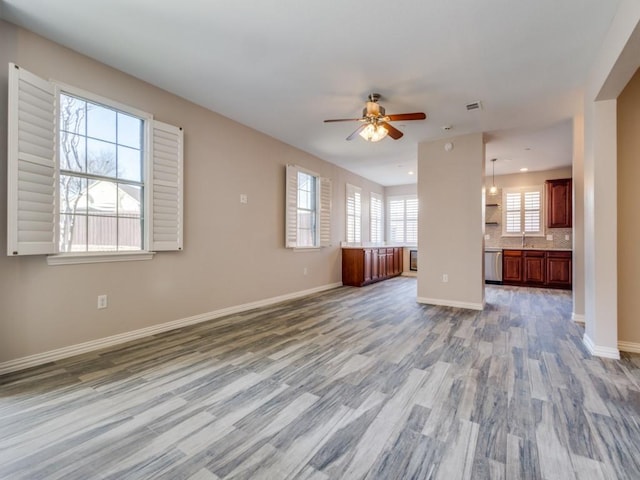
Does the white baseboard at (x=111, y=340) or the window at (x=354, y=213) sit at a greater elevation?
the window at (x=354, y=213)

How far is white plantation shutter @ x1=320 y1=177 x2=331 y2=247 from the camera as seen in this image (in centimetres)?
593

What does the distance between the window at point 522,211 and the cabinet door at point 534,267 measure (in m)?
0.79

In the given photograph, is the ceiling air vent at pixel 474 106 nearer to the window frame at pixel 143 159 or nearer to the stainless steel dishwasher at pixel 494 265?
the window frame at pixel 143 159

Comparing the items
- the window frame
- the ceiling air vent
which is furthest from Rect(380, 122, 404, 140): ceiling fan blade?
the window frame

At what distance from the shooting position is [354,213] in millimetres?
7352

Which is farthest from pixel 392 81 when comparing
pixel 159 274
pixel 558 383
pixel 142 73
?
pixel 159 274

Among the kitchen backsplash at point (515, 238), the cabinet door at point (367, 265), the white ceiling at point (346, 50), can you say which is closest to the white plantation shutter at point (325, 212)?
the cabinet door at point (367, 265)

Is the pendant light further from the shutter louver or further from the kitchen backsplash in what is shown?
the shutter louver

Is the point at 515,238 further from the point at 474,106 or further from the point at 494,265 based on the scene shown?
the point at 474,106

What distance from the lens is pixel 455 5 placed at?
6.87ft

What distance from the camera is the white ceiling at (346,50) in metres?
2.17

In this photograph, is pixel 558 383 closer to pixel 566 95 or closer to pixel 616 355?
pixel 616 355

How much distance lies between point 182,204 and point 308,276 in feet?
9.21

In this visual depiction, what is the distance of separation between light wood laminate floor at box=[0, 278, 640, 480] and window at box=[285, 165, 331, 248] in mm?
2407
